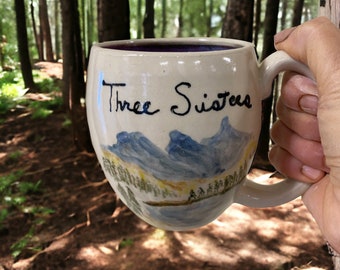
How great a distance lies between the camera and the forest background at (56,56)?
1584mm

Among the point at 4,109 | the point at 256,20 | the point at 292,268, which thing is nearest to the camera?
the point at 292,268

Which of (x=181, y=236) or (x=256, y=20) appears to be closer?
(x=181, y=236)

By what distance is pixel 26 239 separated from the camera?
1.63 m

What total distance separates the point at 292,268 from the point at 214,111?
1323 mm

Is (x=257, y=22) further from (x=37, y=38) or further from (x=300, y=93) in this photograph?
(x=300, y=93)

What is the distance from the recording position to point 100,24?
1.58 metres

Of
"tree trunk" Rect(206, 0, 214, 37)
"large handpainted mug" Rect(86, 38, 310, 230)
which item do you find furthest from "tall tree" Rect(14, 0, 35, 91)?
"large handpainted mug" Rect(86, 38, 310, 230)

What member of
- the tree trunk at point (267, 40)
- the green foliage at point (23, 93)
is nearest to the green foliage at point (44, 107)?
the green foliage at point (23, 93)

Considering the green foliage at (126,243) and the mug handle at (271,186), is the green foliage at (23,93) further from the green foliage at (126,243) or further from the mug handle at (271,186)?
the mug handle at (271,186)

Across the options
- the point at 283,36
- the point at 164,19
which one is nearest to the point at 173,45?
the point at 283,36

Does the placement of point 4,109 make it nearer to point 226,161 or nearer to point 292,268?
point 292,268

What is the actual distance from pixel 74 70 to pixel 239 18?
95 centimetres

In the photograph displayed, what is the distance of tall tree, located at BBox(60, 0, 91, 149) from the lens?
6.89 ft

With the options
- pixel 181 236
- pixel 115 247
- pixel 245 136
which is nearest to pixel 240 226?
pixel 181 236
